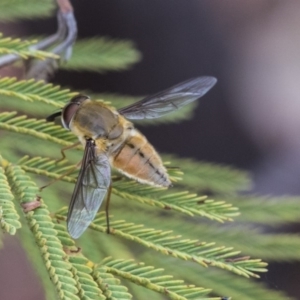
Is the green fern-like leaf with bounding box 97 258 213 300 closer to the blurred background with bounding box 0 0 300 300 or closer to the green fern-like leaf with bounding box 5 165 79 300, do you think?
the green fern-like leaf with bounding box 5 165 79 300

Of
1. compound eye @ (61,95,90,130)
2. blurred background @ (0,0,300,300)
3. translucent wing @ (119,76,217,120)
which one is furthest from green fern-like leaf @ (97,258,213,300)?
blurred background @ (0,0,300,300)

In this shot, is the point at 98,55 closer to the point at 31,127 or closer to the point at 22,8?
the point at 22,8

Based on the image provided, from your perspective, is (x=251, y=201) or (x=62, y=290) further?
(x=251, y=201)

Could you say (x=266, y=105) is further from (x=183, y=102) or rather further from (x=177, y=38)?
(x=183, y=102)

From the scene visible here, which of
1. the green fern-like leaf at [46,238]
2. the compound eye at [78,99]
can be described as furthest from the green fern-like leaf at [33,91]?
the green fern-like leaf at [46,238]

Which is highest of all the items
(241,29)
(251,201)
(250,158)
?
(241,29)

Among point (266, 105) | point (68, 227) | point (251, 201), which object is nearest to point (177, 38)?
point (266, 105)

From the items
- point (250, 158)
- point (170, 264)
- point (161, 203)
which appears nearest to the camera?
point (161, 203)

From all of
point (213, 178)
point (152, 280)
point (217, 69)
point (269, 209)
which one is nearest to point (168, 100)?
point (213, 178)
